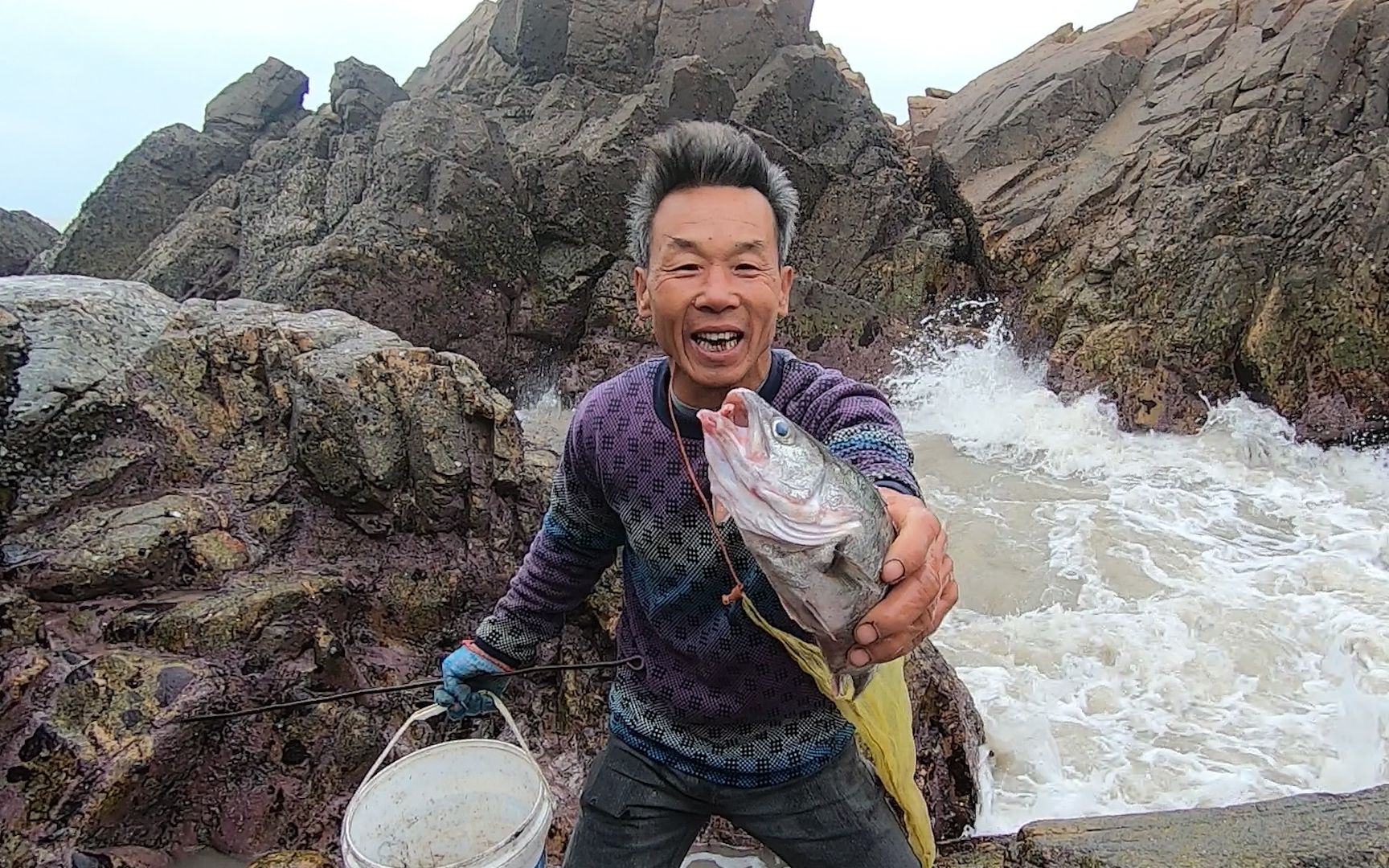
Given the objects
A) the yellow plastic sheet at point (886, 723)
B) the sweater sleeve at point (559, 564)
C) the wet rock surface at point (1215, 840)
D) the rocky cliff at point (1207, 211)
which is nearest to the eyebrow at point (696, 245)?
the sweater sleeve at point (559, 564)

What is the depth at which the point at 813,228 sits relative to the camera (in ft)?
47.1

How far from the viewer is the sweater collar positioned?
2312 millimetres

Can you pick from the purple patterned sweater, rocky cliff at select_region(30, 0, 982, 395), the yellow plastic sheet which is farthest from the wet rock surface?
rocky cliff at select_region(30, 0, 982, 395)

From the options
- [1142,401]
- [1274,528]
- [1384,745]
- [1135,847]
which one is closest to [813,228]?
[1142,401]

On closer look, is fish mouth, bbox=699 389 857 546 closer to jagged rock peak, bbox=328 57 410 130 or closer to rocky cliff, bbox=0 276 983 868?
rocky cliff, bbox=0 276 983 868

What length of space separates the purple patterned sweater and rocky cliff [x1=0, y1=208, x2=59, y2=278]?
1755 centimetres

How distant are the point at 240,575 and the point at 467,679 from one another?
2027 mm

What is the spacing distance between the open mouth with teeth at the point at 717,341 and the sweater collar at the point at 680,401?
0.15 meters


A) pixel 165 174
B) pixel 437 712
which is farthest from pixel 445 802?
pixel 165 174

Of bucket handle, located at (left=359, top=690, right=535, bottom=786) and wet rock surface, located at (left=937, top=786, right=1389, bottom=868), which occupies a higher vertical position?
bucket handle, located at (left=359, top=690, right=535, bottom=786)

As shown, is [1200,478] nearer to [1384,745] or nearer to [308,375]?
[1384,745]

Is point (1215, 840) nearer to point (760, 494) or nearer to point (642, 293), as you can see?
point (760, 494)

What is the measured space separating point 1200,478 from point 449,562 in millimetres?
8251

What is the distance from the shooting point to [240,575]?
424cm
